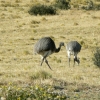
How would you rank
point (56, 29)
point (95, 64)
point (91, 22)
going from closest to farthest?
point (95, 64), point (56, 29), point (91, 22)

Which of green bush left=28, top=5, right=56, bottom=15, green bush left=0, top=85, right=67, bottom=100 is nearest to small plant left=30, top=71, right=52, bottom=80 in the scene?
green bush left=0, top=85, right=67, bottom=100

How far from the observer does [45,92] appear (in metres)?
7.99

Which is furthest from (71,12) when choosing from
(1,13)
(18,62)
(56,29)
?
(18,62)

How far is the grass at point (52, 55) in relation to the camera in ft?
37.0

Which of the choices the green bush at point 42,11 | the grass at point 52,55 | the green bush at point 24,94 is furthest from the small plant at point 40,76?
the green bush at point 42,11

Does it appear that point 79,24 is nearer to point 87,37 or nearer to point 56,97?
point 87,37

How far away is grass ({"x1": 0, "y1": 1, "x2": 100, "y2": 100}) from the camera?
11.3m

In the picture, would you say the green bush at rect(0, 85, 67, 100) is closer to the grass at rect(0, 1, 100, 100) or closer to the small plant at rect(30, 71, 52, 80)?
the grass at rect(0, 1, 100, 100)

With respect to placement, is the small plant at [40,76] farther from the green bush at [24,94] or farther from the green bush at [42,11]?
the green bush at [42,11]

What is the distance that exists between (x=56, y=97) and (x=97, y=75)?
6304 mm

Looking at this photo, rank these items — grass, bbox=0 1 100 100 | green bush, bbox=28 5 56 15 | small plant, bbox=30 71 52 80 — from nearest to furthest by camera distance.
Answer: grass, bbox=0 1 100 100 → small plant, bbox=30 71 52 80 → green bush, bbox=28 5 56 15

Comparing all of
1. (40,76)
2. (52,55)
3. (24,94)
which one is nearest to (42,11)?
(52,55)

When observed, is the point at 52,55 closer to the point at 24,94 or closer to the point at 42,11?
the point at 24,94

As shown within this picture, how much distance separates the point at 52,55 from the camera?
20.5 meters
